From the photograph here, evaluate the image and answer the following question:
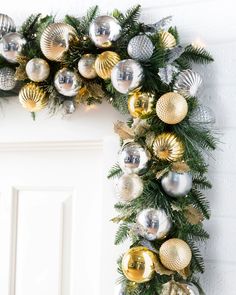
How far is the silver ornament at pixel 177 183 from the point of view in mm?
1129

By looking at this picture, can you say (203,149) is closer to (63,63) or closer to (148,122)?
(148,122)

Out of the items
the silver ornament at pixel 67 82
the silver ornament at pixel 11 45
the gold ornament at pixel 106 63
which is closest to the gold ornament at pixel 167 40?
the gold ornament at pixel 106 63

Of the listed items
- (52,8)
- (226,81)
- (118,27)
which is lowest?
(226,81)

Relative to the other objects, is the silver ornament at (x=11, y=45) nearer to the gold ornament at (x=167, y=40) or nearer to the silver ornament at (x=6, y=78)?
the silver ornament at (x=6, y=78)

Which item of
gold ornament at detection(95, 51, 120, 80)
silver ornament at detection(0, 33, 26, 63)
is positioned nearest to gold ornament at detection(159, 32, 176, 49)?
gold ornament at detection(95, 51, 120, 80)

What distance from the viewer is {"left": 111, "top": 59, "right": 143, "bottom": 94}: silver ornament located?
3.82 feet

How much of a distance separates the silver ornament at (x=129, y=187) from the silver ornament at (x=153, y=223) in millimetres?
38

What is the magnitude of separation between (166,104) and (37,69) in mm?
317

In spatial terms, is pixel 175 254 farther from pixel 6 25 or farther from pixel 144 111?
Answer: pixel 6 25

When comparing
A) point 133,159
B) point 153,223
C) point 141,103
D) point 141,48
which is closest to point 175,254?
point 153,223

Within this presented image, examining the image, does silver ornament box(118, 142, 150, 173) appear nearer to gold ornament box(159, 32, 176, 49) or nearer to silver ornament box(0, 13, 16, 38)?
gold ornament box(159, 32, 176, 49)

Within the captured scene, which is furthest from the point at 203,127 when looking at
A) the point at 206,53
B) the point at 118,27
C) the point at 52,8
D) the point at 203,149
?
the point at 52,8

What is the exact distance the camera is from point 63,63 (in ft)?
4.18

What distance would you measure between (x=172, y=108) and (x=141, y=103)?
8cm
